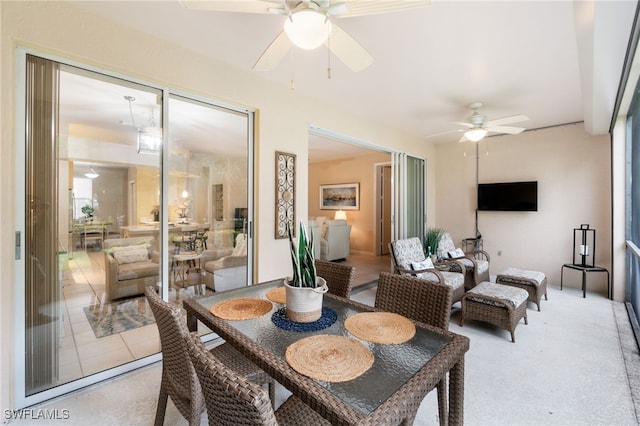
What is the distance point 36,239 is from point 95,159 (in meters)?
0.65

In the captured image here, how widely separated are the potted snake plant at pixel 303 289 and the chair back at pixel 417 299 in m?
0.55

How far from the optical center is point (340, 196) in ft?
25.6

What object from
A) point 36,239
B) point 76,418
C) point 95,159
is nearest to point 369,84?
point 95,159

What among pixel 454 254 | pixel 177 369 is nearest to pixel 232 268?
pixel 177 369

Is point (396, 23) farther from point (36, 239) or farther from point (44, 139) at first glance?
point (36, 239)

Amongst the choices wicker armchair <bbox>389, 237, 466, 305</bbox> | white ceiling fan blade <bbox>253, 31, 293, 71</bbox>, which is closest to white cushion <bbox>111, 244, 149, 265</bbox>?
white ceiling fan blade <bbox>253, 31, 293, 71</bbox>

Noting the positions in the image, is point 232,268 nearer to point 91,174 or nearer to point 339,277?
point 339,277

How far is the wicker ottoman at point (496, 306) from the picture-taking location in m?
2.67

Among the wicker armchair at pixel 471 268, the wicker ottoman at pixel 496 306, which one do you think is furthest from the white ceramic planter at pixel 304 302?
the wicker armchair at pixel 471 268

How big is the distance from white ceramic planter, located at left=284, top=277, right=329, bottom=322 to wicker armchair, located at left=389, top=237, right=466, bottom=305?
2.21 meters

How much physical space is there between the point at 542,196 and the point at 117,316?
19.2ft

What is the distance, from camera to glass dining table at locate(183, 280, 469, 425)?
2.74 ft

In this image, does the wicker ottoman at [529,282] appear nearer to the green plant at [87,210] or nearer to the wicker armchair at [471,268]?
the wicker armchair at [471,268]

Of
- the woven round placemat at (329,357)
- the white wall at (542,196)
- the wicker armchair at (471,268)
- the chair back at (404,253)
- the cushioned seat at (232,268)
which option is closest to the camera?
the woven round placemat at (329,357)
